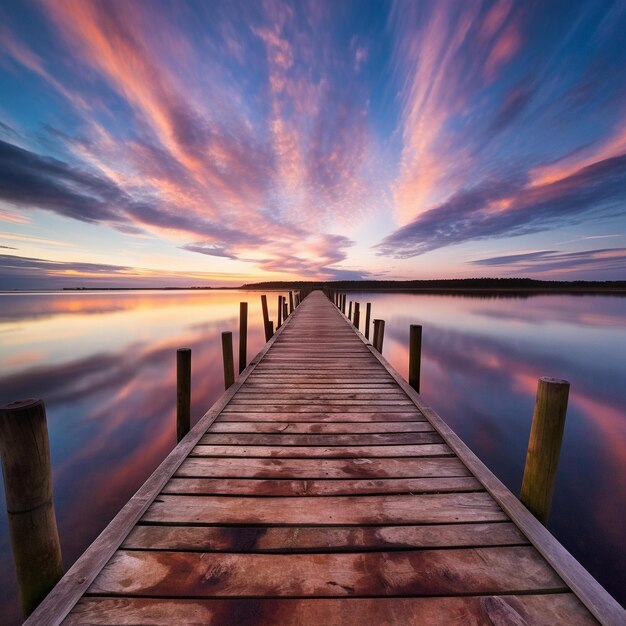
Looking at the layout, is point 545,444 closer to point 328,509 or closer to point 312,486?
point 328,509

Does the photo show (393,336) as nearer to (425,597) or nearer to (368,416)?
(368,416)

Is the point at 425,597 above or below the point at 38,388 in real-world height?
above

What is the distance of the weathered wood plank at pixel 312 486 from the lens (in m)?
2.27

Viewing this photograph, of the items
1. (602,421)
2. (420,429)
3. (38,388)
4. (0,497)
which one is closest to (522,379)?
(602,421)

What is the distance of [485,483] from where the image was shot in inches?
92.5

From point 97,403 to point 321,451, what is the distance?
8613 millimetres

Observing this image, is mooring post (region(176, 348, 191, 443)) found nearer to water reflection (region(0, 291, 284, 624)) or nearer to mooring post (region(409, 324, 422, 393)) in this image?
water reflection (region(0, 291, 284, 624))

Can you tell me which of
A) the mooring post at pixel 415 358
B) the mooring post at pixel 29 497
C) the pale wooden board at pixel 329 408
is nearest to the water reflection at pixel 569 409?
the mooring post at pixel 415 358

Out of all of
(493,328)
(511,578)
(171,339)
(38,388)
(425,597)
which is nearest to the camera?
(425,597)

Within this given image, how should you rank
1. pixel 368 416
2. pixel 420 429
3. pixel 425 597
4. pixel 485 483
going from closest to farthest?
pixel 425 597, pixel 485 483, pixel 420 429, pixel 368 416

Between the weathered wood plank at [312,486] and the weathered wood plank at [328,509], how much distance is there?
6 centimetres

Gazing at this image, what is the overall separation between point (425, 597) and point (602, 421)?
30.0 feet

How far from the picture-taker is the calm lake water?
4.48 metres

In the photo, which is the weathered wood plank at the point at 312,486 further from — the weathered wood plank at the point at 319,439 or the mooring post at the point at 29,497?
the mooring post at the point at 29,497
